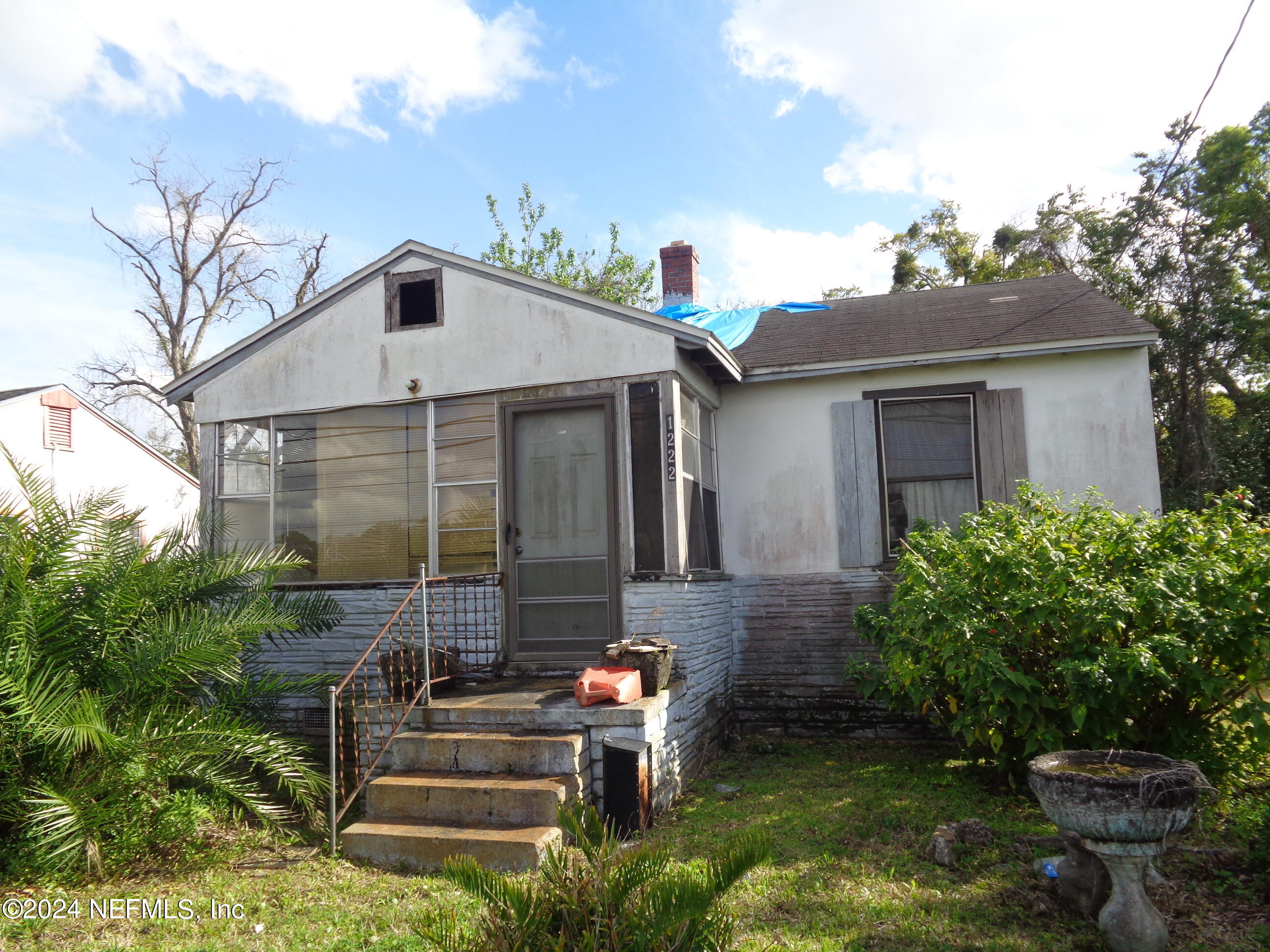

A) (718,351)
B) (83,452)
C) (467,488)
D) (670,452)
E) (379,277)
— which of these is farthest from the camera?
(83,452)

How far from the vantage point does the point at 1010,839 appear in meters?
4.82

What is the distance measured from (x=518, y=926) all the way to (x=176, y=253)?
80.7ft

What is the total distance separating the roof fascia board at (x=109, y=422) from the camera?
1598 centimetres

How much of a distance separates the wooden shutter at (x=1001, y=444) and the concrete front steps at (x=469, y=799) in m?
4.60

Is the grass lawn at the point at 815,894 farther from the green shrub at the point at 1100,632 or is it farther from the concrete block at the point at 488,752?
the concrete block at the point at 488,752

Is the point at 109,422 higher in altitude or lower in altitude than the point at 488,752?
higher

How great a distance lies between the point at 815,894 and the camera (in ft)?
13.8

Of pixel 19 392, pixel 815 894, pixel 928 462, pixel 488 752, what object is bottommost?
pixel 815 894

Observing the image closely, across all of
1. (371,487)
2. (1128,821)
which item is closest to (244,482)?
(371,487)

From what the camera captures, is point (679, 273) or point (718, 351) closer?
point (718, 351)

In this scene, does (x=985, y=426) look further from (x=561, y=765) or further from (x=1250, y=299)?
(x=1250, y=299)

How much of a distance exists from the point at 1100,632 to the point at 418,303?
19.9 ft

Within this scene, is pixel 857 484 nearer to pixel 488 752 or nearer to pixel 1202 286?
pixel 488 752

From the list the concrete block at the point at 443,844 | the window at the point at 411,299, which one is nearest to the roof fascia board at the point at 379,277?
the window at the point at 411,299
